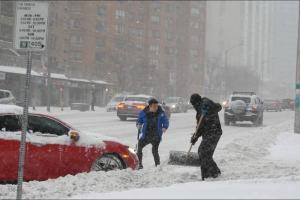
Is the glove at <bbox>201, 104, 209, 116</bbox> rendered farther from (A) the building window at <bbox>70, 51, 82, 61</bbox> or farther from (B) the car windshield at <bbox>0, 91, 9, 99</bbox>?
(A) the building window at <bbox>70, 51, 82, 61</bbox>

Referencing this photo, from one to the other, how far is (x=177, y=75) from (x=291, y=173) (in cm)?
10854

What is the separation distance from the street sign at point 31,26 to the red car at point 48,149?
2.13 m

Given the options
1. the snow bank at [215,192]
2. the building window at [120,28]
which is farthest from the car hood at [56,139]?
the building window at [120,28]

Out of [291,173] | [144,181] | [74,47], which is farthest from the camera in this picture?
[74,47]

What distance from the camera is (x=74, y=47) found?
293ft

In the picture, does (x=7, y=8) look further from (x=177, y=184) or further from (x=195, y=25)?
(x=195, y=25)

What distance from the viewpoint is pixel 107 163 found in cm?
1015

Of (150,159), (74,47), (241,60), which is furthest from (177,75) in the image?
(150,159)

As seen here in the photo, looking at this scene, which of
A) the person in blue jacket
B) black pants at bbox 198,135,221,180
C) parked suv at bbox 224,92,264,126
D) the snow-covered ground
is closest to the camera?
the snow-covered ground

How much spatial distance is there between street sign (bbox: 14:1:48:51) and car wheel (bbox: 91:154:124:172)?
10.1 ft

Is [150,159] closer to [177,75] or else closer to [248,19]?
[177,75]

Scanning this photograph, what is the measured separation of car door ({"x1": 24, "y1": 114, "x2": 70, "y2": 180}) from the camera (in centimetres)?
933

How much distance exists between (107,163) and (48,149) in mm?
1208

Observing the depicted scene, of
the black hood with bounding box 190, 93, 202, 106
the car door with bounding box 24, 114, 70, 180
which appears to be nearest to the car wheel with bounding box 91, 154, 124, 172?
the car door with bounding box 24, 114, 70, 180
